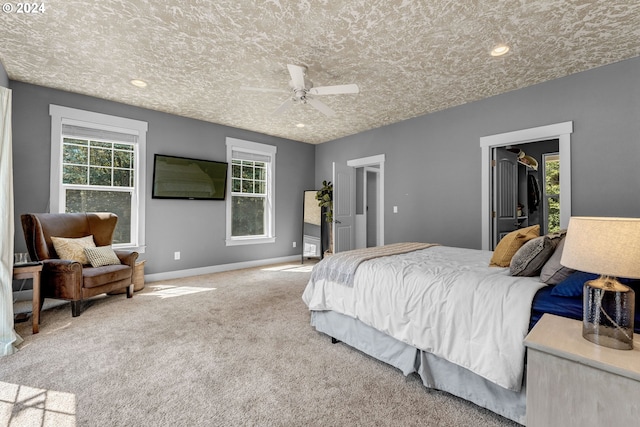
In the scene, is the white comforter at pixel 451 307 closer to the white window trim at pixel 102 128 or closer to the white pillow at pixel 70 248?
the white pillow at pixel 70 248

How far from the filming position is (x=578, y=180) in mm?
3176

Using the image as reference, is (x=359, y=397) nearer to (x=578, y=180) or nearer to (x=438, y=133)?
(x=578, y=180)

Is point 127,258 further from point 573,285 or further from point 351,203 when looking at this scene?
point 573,285

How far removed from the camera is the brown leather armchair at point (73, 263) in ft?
9.68

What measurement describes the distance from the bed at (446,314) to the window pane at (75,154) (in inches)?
151

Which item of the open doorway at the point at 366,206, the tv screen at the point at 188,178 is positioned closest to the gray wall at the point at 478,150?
the open doorway at the point at 366,206

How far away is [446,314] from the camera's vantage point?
172 centimetres

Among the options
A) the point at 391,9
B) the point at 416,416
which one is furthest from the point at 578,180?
the point at 416,416

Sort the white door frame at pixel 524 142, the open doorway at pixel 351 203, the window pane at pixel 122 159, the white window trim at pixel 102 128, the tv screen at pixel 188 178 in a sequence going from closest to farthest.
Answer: the white door frame at pixel 524 142, the white window trim at pixel 102 128, the window pane at pixel 122 159, the tv screen at pixel 188 178, the open doorway at pixel 351 203

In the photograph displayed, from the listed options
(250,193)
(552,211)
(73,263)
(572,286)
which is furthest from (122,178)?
(552,211)

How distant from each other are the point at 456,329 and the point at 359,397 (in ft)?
2.38

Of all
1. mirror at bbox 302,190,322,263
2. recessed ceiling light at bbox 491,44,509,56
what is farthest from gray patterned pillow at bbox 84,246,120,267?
recessed ceiling light at bbox 491,44,509,56

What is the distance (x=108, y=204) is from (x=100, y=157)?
0.68 m

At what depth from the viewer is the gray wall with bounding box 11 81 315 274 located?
11.5ft
